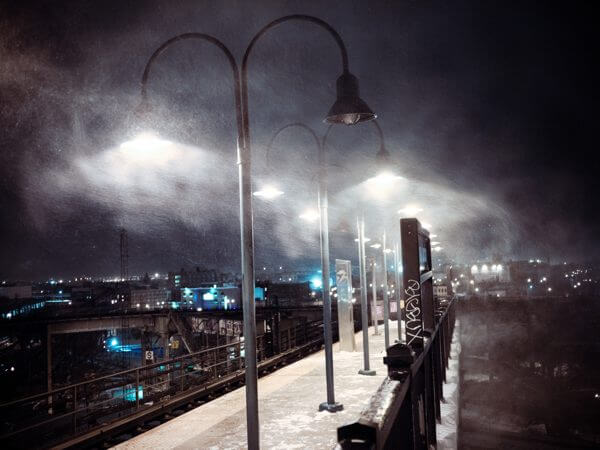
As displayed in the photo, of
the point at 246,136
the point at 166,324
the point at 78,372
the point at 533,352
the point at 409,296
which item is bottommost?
the point at 78,372

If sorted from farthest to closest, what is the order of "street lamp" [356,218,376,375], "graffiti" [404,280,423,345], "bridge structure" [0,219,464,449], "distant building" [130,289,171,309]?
1. "distant building" [130,289,171,309]
2. "street lamp" [356,218,376,375]
3. "graffiti" [404,280,423,345]
4. "bridge structure" [0,219,464,449]

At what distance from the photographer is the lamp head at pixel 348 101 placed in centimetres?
627

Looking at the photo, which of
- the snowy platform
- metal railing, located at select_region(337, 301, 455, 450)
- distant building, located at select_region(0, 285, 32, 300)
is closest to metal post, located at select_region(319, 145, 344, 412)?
the snowy platform

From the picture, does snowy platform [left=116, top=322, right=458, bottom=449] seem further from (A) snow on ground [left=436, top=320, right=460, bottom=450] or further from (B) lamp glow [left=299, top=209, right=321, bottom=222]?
(B) lamp glow [left=299, top=209, right=321, bottom=222]

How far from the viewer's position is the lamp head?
20.6 ft

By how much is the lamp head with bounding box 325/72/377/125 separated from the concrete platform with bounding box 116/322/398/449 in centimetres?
519

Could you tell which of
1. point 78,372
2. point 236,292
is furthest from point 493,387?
point 236,292

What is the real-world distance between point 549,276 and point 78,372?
638ft

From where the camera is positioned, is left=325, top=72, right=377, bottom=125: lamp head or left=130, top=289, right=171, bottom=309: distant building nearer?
left=325, top=72, right=377, bottom=125: lamp head

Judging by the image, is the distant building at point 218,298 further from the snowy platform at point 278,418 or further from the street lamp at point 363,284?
the snowy platform at point 278,418

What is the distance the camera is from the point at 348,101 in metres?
6.30

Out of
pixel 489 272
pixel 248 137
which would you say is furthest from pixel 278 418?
pixel 489 272

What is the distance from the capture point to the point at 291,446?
701 centimetres

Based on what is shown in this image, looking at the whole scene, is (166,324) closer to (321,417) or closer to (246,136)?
(321,417)
